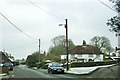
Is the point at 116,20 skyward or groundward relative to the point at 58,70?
skyward

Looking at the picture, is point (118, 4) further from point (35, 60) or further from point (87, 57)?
point (87, 57)

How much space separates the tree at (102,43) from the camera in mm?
66188

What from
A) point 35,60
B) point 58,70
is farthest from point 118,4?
point 35,60

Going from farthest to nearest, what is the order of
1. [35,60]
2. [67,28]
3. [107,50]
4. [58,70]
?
[107,50] < [35,60] < [67,28] < [58,70]

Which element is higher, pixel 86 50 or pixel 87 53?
pixel 86 50

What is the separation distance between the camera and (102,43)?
67312 mm

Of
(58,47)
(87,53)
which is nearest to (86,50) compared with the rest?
(87,53)

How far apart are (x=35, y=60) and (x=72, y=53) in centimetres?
1561

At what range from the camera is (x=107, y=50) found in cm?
6675

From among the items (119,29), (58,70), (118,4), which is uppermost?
(118,4)

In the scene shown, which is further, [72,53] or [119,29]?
[72,53]

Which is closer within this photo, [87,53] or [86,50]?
[87,53]

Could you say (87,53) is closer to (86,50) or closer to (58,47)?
(86,50)

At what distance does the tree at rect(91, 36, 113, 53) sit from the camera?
6619 centimetres
